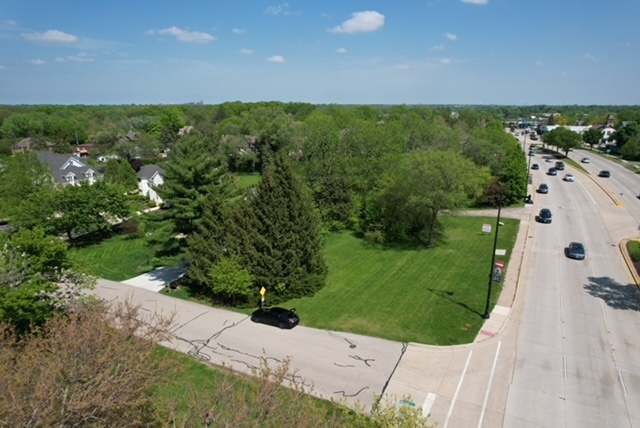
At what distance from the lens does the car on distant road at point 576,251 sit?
29.0m

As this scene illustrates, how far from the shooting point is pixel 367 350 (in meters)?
18.8

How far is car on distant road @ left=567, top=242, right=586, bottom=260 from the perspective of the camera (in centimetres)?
2898

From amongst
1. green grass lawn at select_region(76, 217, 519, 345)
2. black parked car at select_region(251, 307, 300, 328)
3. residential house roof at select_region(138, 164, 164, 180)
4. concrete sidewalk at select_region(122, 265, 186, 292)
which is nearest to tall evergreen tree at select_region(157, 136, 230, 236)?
concrete sidewalk at select_region(122, 265, 186, 292)

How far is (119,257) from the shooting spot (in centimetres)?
3366

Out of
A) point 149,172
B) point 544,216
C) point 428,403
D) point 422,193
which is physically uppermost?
point 422,193

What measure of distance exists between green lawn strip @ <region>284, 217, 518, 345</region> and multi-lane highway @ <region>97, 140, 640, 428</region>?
4.34ft

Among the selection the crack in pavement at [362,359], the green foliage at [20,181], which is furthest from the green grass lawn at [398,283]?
the green foliage at [20,181]

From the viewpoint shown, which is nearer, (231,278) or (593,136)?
(231,278)

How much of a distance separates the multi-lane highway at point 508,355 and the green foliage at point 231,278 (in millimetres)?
1541

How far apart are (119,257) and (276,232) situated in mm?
18087

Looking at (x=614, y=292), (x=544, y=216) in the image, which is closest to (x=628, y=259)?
(x=614, y=292)

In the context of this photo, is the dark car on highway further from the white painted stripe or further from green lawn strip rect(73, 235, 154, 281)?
green lawn strip rect(73, 235, 154, 281)

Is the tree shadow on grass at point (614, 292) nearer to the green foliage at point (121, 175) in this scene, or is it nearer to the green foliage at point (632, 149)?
the green foliage at point (121, 175)

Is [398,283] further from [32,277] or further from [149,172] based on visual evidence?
[149,172]
